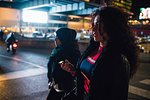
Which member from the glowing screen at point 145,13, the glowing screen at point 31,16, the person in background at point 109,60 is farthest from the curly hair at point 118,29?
the glowing screen at point 145,13

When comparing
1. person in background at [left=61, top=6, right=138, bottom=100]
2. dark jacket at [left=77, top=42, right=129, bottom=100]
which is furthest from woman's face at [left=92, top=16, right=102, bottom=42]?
dark jacket at [left=77, top=42, right=129, bottom=100]

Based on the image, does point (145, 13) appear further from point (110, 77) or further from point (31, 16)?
point (110, 77)

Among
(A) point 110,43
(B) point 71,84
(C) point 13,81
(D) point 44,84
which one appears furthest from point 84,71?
(C) point 13,81

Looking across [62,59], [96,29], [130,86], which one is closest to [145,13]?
[130,86]

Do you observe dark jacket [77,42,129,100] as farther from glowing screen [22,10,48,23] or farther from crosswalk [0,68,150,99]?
glowing screen [22,10,48,23]

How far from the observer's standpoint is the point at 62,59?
2.91 m

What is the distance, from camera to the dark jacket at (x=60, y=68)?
9.29ft

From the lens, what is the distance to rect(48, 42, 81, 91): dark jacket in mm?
2832

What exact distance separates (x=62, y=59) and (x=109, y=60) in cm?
156

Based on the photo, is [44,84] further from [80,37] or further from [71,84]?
[80,37]

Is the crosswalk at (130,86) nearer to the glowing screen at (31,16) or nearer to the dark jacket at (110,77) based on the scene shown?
the dark jacket at (110,77)

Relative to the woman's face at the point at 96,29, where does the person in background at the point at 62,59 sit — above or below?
below

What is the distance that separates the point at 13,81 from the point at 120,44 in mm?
5783

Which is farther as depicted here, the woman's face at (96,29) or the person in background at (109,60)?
the woman's face at (96,29)
